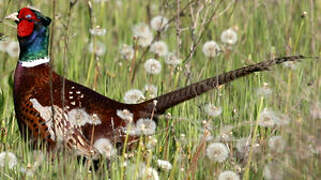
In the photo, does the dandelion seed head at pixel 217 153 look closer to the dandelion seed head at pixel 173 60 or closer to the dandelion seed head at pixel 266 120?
the dandelion seed head at pixel 266 120

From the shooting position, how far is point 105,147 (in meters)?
3.45

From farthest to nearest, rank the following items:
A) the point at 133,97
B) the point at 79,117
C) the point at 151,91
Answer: the point at 151,91, the point at 133,97, the point at 79,117

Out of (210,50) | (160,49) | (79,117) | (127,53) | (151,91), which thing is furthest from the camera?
(127,53)

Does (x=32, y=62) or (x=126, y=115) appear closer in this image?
(x=126, y=115)

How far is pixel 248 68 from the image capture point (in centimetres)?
346

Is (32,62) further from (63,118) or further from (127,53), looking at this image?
(127,53)

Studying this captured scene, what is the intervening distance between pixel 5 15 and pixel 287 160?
8.31 feet

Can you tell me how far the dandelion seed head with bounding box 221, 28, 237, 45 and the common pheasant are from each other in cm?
181

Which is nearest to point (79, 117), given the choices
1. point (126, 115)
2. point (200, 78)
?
point (126, 115)

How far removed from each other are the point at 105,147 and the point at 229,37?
233cm

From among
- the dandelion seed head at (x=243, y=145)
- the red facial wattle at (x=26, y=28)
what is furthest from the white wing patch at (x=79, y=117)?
the dandelion seed head at (x=243, y=145)

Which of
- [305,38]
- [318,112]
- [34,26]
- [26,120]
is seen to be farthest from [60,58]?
[318,112]

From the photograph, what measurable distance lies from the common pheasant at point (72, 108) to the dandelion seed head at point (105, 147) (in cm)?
2

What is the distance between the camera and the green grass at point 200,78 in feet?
9.83
